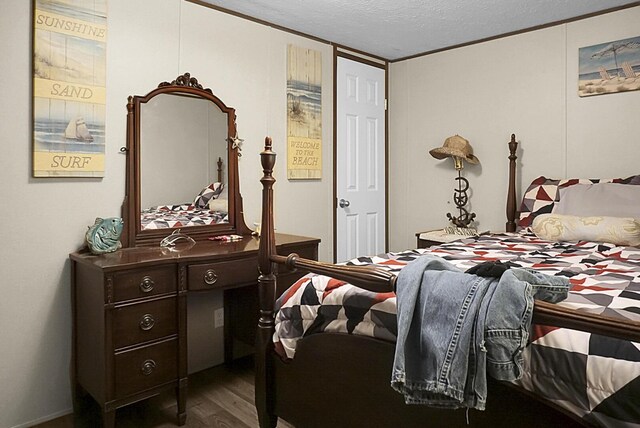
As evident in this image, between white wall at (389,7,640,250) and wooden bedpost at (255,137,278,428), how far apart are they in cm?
249

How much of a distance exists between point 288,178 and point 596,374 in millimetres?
2738

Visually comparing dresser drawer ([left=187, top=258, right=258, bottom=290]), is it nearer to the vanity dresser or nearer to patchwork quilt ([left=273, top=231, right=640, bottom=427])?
the vanity dresser

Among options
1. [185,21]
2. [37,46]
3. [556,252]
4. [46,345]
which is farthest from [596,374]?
[185,21]

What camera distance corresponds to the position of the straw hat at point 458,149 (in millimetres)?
3799

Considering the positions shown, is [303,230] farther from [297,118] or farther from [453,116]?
[453,116]

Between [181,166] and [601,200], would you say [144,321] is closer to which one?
[181,166]

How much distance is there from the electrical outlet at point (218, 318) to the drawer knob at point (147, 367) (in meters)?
0.88

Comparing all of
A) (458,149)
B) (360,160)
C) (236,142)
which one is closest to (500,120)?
(458,149)

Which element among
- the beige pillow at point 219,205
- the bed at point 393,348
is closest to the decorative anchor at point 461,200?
the bed at point 393,348

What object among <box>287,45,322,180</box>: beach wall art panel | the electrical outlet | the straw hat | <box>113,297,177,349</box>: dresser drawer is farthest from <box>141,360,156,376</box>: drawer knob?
the straw hat

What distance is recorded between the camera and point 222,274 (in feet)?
8.30

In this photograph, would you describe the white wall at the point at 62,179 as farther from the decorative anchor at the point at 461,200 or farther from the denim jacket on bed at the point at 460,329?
the denim jacket on bed at the point at 460,329

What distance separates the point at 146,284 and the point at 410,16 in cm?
252

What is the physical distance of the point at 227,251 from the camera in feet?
8.50
